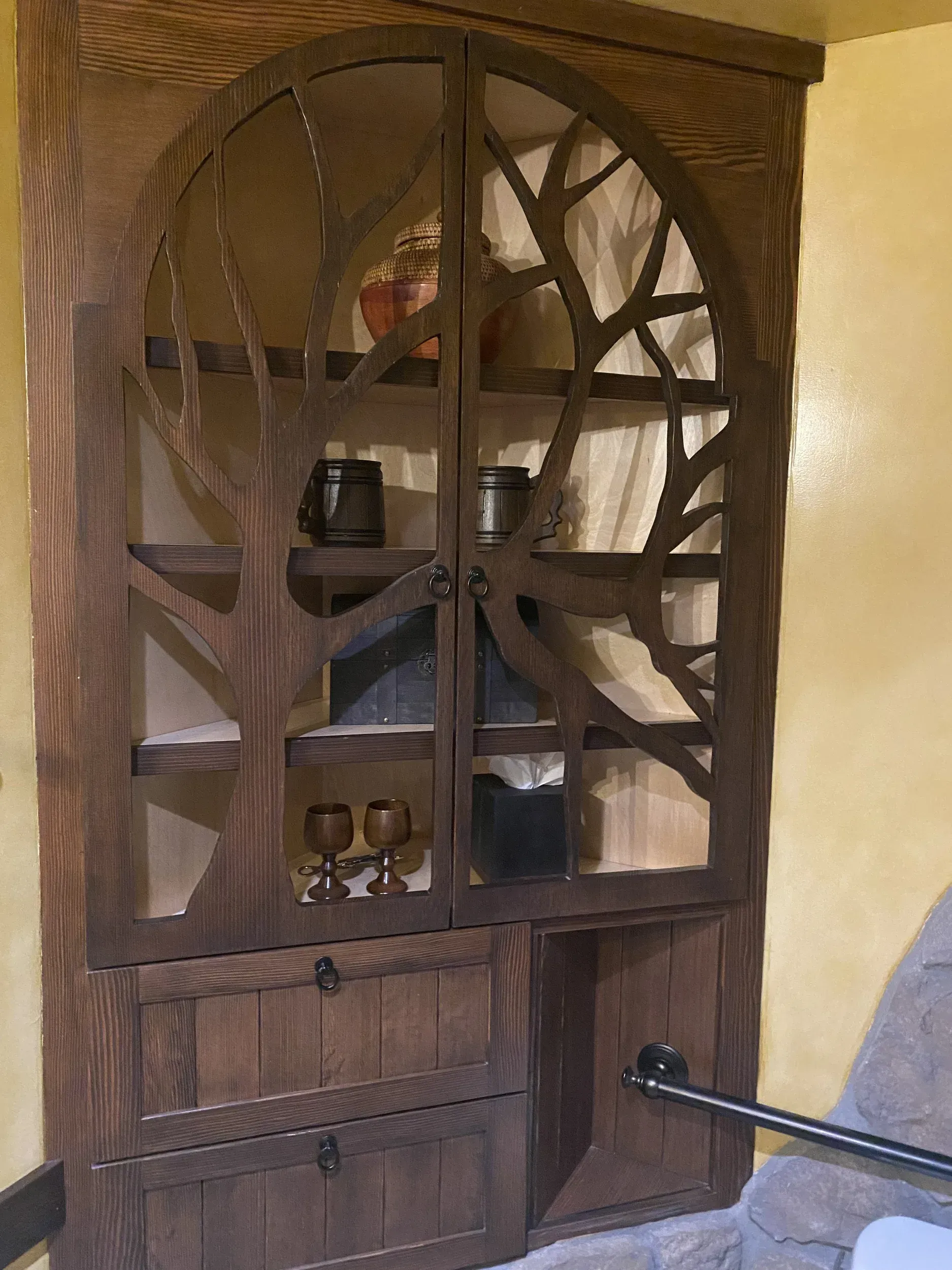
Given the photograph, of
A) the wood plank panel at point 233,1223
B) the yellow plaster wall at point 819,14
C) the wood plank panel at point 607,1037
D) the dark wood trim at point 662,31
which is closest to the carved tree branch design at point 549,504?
the dark wood trim at point 662,31

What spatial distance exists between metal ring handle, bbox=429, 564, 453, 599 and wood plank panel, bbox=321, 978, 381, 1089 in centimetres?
59

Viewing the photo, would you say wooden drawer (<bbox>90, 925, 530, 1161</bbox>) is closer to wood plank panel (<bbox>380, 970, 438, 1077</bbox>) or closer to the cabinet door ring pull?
wood plank panel (<bbox>380, 970, 438, 1077</bbox>)

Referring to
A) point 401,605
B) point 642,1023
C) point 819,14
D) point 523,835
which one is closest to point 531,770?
point 523,835

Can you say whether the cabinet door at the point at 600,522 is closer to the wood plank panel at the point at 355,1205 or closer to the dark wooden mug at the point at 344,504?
the dark wooden mug at the point at 344,504

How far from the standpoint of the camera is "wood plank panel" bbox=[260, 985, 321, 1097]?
1.34 metres

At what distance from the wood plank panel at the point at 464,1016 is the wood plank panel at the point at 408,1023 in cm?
1

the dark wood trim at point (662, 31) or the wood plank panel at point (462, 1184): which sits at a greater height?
the dark wood trim at point (662, 31)

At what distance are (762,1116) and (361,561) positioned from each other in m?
1.06

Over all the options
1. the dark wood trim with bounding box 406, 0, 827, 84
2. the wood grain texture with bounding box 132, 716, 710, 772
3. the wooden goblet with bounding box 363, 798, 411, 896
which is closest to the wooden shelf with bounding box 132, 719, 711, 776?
the wood grain texture with bounding box 132, 716, 710, 772

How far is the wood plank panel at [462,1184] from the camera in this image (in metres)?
1.43

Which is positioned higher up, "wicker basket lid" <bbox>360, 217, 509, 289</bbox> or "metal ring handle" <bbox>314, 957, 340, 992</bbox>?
"wicker basket lid" <bbox>360, 217, 509, 289</bbox>

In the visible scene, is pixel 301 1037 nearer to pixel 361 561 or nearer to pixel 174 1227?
pixel 174 1227

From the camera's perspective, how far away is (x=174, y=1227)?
51.8 inches

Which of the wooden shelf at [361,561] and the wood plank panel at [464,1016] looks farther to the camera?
the wood plank panel at [464,1016]
